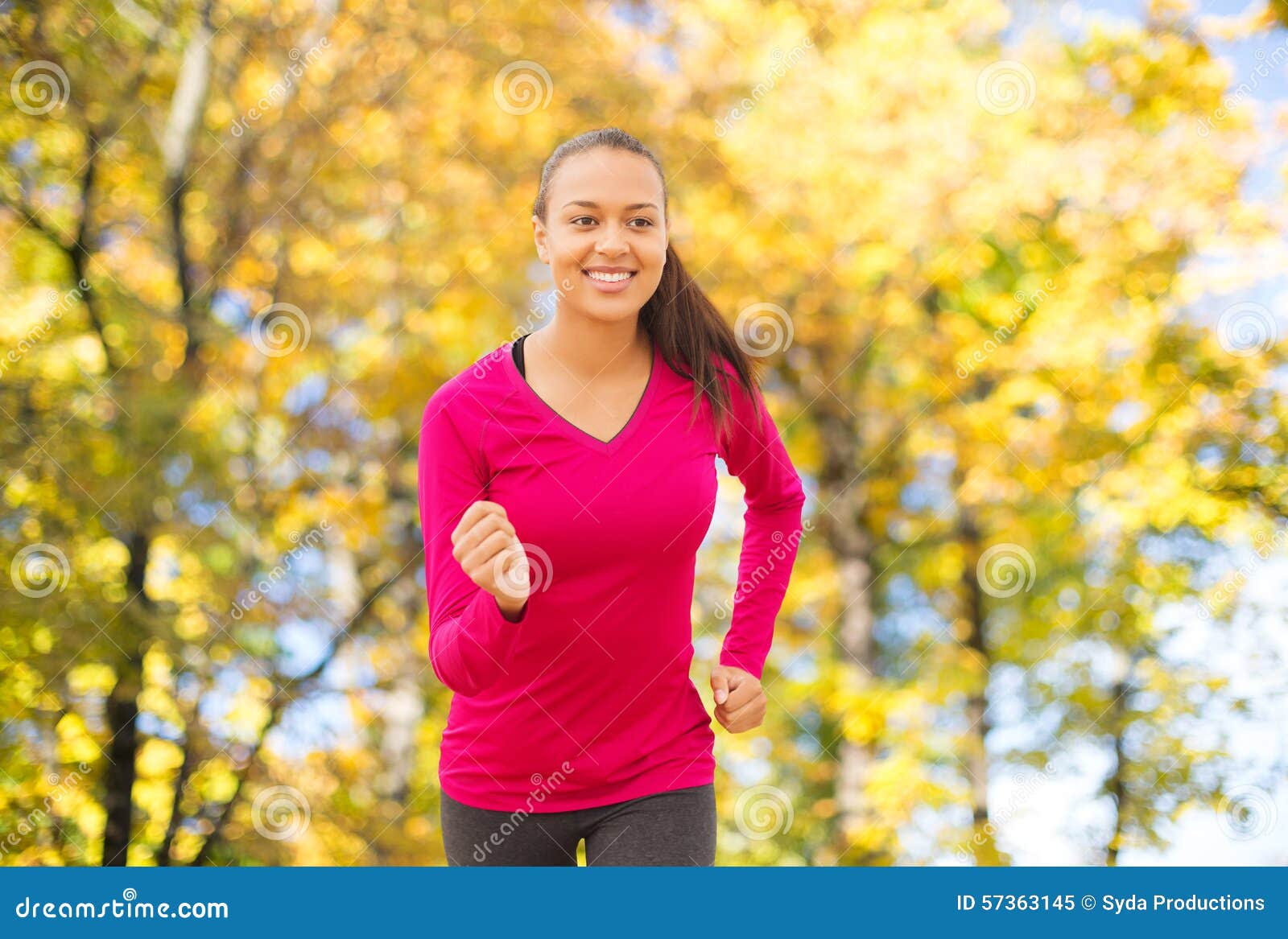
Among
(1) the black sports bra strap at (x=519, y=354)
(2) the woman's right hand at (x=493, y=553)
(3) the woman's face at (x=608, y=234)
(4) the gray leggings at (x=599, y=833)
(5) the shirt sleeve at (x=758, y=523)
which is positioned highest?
(3) the woman's face at (x=608, y=234)

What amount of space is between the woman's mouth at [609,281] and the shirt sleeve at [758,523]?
30cm

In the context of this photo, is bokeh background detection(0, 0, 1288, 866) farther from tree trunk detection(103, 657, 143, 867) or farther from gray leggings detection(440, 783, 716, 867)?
gray leggings detection(440, 783, 716, 867)

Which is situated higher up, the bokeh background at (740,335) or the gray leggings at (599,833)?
the bokeh background at (740,335)

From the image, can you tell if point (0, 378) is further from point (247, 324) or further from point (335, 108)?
point (335, 108)

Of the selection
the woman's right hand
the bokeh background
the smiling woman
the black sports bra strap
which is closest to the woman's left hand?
the smiling woman

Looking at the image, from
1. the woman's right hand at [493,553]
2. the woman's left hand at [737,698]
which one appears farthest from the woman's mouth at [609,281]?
the woman's left hand at [737,698]

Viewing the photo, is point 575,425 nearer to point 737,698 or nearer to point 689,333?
point 689,333

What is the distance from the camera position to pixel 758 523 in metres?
2.33

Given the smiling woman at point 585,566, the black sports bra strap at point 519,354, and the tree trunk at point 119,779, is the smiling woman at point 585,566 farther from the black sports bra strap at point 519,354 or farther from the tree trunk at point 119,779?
the tree trunk at point 119,779

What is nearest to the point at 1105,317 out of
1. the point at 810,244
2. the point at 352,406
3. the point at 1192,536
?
the point at 1192,536

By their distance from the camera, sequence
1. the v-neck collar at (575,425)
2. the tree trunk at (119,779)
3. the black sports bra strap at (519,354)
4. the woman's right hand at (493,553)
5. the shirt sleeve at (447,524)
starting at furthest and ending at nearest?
the tree trunk at (119,779) < the black sports bra strap at (519,354) < the v-neck collar at (575,425) < the shirt sleeve at (447,524) < the woman's right hand at (493,553)

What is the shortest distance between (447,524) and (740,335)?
5.34m

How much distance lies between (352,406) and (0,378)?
7.60 feet

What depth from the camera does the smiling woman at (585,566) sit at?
1964 mm
